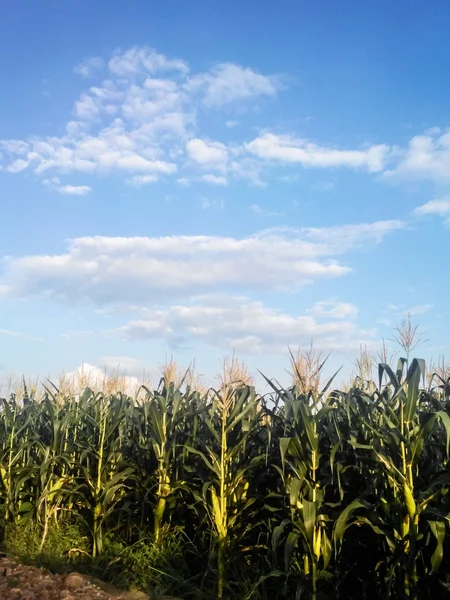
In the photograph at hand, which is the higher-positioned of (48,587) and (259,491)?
(259,491)

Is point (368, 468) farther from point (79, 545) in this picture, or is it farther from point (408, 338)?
point (79, 545)

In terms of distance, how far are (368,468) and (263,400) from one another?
1.44 metres

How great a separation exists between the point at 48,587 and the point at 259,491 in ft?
7.89

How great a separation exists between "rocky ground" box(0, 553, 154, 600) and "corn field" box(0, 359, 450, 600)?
28.7 inches

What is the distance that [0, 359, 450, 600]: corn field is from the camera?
5.18m

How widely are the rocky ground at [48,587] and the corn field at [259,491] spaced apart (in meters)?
0.73

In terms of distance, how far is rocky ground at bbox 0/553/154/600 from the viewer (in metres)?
5.41

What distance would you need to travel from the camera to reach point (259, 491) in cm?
668

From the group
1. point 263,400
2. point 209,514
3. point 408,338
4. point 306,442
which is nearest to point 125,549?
point 209,514

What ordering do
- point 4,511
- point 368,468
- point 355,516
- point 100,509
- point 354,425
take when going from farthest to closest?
point 4,511 < point 100,509 < point 354,425 < point 368,468 < point 355,516

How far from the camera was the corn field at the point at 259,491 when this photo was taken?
5.18 metres

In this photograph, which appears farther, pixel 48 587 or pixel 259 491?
pixel 259 491

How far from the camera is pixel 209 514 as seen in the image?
645 cm

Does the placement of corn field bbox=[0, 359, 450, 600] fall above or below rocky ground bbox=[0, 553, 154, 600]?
above
